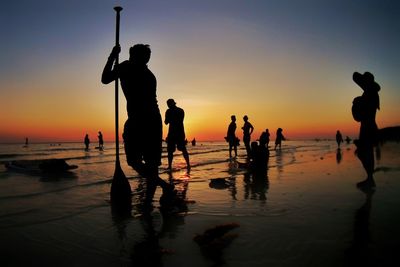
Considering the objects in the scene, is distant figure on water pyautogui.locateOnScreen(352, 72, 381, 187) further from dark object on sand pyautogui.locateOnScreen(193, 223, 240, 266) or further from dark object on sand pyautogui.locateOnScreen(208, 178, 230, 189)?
dark object on sand pyautogui.locateOnScreen(193, 223, 240, 266)

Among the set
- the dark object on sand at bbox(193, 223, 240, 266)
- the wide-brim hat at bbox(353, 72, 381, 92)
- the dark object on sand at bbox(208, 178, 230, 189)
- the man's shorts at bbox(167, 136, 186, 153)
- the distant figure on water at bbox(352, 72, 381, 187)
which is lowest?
the dark object on sand at bbox(208, 178, 230, 189)

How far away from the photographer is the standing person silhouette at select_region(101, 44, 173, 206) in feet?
12.6

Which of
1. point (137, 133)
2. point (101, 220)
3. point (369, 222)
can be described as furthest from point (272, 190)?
point (101, 220)

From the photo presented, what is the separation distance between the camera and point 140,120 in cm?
387

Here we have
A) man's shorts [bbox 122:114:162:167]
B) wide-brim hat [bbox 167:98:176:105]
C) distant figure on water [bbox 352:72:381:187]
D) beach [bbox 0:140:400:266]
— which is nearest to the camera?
beach [bbox 0:140:400:266]

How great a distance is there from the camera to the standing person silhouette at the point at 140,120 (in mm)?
3855

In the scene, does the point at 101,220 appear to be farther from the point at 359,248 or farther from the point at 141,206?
the point at 359,248

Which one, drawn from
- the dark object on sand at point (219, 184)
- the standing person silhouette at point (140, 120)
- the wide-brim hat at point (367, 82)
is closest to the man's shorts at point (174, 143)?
the dark object on sand at point (219, 184)

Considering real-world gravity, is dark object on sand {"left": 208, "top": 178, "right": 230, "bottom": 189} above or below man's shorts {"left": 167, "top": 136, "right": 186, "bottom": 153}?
below

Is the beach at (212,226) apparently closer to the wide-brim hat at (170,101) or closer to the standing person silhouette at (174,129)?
the standing person silhouette at (174,129)

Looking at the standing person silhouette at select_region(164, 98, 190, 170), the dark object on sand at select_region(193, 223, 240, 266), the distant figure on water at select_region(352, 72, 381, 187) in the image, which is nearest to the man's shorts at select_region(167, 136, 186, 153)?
the standing person silhouette at select_region(164, 98, 190, 170)

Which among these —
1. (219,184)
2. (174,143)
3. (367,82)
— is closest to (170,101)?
(174,143)

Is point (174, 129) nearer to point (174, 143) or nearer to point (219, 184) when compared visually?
point (174, 143)

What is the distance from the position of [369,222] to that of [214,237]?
1626mm
